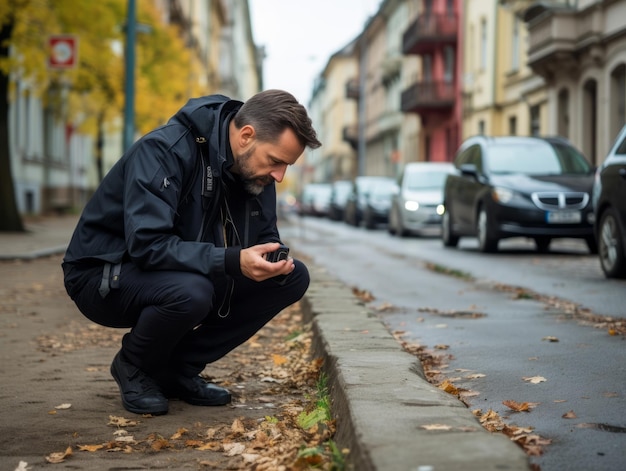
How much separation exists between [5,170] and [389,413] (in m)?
18.0

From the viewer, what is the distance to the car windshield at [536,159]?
17266 mm

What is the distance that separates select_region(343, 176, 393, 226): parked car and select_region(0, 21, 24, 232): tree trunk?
13.9 m

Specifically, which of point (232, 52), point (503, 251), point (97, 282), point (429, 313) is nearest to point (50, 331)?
point (429, 313)

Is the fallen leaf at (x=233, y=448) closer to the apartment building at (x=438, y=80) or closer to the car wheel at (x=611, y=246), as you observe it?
the car wheel at (x=611, y=246)

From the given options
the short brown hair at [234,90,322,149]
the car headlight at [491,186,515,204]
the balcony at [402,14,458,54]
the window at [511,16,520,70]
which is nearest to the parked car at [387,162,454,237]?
the car headlight at [491,186,515,204]

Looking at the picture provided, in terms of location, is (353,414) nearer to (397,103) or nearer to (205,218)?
(205,218)

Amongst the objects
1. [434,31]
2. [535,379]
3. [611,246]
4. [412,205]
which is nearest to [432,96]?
[434,31]

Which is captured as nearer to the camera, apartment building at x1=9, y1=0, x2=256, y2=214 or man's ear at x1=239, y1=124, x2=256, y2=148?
man's ear at x1=239, y1=124, x2=256, y2=148

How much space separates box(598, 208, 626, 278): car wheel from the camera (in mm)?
11266

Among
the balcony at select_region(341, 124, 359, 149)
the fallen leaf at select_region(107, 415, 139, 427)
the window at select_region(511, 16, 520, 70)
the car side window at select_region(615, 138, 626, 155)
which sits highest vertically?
the window at select_region(511, 16, 520, 70)

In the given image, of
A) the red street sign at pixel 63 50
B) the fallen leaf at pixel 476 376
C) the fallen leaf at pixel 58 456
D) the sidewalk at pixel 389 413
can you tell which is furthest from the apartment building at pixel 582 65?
the fallen leaf at pixel 58 456

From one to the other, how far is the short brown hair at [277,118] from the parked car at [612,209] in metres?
6.67

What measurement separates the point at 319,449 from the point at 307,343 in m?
3.20

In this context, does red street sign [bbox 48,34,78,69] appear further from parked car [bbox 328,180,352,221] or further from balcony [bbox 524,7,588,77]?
parked car [bbox 328,180,352,221]
